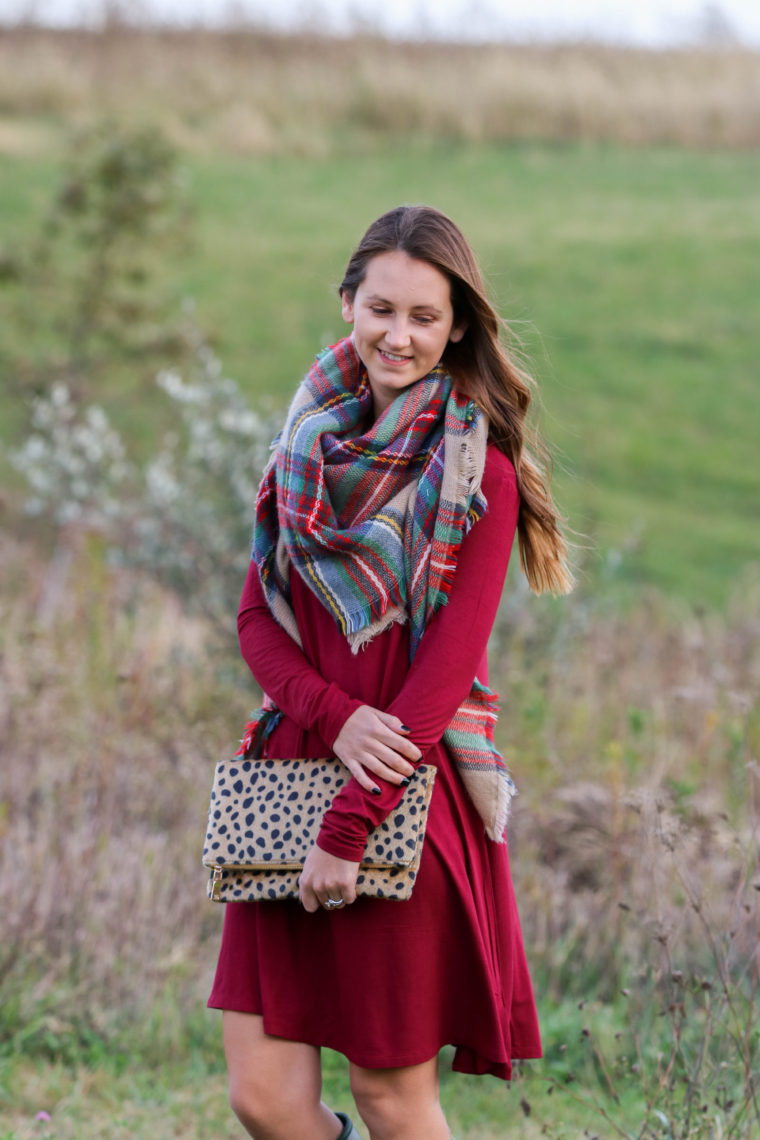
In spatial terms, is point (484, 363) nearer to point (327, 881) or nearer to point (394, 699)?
point (394, 699)

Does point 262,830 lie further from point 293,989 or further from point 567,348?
point 567,348

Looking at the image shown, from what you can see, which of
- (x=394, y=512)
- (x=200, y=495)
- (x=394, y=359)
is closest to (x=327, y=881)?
(x=394, y=512)

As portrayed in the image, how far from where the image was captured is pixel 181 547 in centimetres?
588

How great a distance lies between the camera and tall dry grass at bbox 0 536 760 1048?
373cm

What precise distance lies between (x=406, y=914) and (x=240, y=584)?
351 centimetres

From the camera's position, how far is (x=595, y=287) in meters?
15.8

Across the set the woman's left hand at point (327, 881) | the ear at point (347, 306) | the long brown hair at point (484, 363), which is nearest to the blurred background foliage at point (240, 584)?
the long brown hair at point (484, 363)

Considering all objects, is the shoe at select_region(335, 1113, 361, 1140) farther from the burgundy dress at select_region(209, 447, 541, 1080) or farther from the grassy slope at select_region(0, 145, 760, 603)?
the grassy slope at select_region(0, 145, 760, 603)

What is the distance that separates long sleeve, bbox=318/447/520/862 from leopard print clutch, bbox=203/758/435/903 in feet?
0.15

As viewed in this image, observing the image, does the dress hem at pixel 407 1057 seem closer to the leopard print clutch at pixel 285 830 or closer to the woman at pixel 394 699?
the woman at pixel 394 699

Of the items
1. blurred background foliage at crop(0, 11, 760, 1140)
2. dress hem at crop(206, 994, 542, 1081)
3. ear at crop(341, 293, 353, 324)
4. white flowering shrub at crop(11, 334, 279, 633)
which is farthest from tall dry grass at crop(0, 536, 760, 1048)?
ear at crop(341, 293, 353, 324)

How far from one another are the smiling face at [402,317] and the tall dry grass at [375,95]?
749 inches

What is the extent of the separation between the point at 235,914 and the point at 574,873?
94.2 inches

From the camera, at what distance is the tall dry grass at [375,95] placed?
22.1 metres
